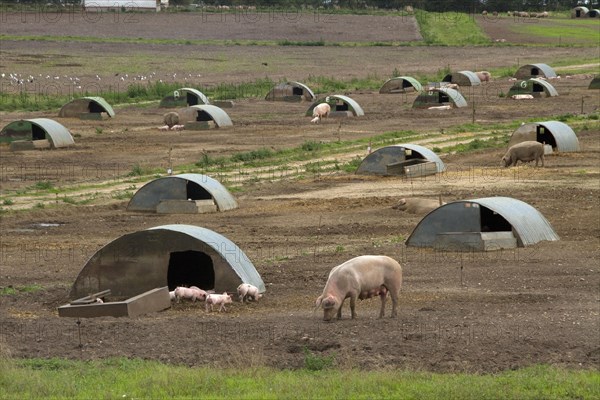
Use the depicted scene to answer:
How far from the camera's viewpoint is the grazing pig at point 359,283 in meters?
18.2

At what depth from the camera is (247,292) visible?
66.0 feet

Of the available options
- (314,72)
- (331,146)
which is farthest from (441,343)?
(314,72)

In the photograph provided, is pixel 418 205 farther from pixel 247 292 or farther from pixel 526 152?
pixel 247 292

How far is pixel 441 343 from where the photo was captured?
1652 cm

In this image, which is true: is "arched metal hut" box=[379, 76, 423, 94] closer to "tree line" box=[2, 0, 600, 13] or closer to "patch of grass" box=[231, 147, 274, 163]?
"patch of grass" box=[231, 147, 274, 163]

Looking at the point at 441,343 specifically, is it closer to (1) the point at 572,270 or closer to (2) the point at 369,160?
(1) the point at 572,270

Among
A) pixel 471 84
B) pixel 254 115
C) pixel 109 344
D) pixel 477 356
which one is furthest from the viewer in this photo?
pixel 471 84

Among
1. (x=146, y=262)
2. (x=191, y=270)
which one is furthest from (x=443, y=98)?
(x=146, y=262)

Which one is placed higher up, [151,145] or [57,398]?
[57,398]

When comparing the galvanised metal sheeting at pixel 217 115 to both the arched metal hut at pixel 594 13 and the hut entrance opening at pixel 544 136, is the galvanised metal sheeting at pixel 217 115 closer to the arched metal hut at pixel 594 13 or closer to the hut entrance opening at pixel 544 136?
the hut entrance opening at pixel 544 136

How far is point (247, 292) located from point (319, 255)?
5.32 meters

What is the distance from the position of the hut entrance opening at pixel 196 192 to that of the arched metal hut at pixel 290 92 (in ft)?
113

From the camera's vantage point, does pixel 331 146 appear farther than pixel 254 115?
No

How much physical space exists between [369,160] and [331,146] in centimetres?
697
